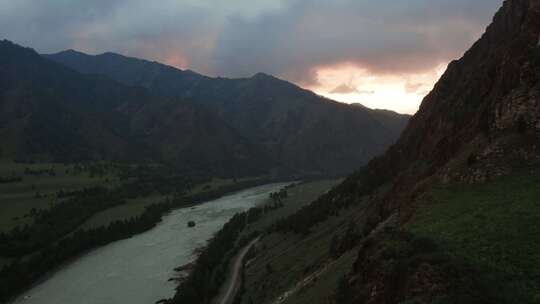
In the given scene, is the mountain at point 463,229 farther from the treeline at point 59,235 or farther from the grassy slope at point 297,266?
the treeline at point 59,235

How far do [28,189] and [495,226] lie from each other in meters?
164

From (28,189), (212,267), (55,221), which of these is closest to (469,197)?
(212,267)

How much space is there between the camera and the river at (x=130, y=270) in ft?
235

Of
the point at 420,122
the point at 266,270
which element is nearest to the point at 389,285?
the point at 266,270

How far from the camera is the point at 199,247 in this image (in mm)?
99500

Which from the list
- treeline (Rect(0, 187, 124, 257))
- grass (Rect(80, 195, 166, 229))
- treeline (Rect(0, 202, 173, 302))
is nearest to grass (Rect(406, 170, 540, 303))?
treeline (Rect(0, 202, 173, 302))

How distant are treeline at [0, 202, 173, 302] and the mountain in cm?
3447

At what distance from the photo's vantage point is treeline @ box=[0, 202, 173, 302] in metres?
79.8

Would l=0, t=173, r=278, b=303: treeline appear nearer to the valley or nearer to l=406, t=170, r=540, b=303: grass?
the valley

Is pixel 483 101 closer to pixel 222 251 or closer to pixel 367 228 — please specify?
pixel 367 228

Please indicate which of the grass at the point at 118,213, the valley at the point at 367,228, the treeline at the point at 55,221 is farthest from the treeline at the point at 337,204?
the grass at the point at 118,213

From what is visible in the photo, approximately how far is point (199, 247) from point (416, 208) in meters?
73.7

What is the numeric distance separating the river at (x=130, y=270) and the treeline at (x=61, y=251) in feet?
7.56

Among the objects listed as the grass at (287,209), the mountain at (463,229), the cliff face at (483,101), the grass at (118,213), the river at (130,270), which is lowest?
the river at (130,270)
